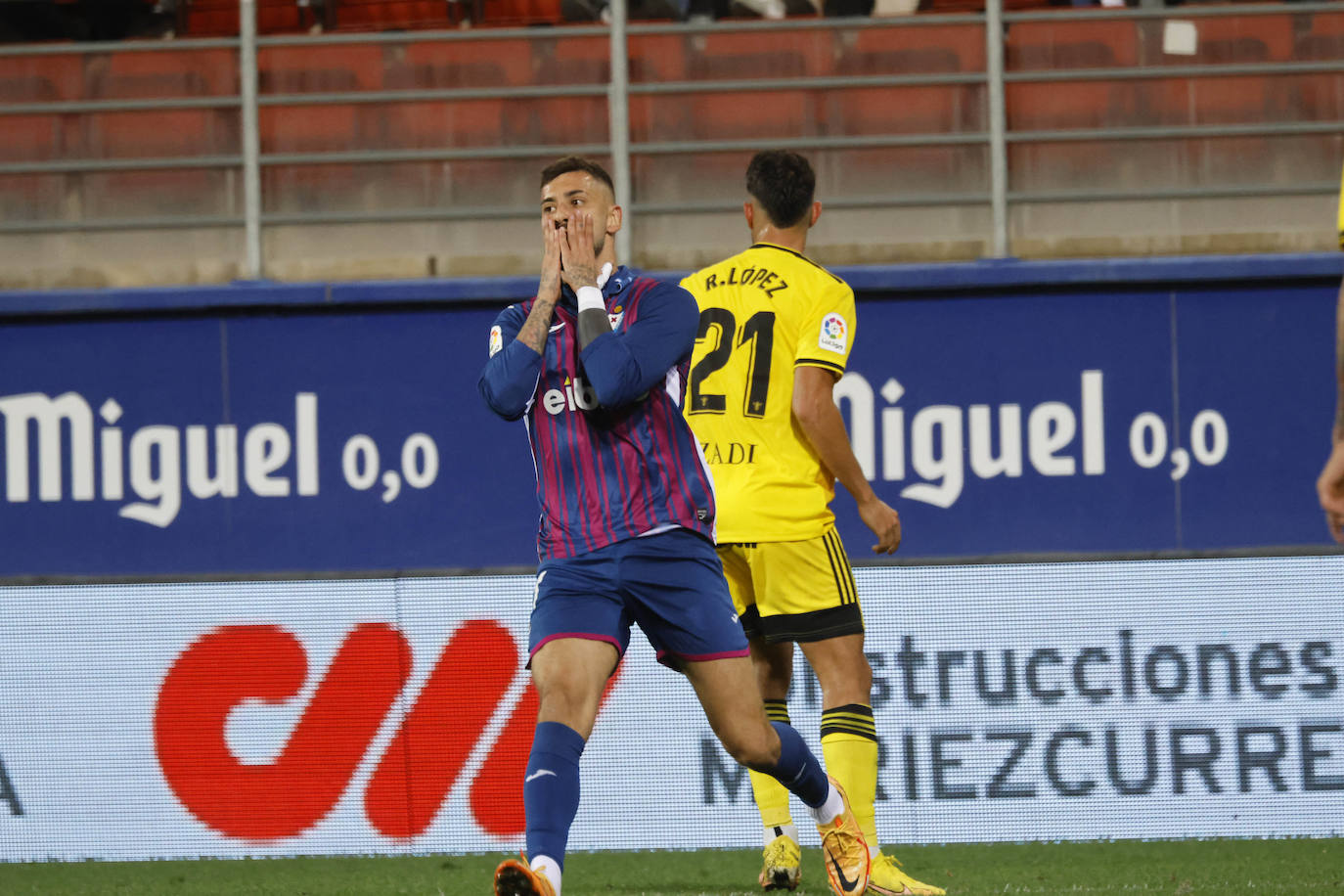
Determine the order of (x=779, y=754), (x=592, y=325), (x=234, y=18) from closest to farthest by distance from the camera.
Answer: (x=592, y=325) → (x=779, y=754) → (x=234, y=18)

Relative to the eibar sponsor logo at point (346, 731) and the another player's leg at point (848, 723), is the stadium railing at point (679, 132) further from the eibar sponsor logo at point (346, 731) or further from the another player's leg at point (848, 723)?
the another player's leg at point (848, 723)

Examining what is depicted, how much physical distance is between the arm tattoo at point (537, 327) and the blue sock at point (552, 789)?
0.87 metres

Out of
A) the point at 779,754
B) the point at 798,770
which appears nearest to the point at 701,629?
the point at 779,754

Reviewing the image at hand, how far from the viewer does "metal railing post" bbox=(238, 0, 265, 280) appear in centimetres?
977

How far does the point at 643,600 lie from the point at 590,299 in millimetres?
718

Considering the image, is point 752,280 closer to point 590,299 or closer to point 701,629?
point 590,299

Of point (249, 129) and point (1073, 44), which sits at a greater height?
point (1073, 44)

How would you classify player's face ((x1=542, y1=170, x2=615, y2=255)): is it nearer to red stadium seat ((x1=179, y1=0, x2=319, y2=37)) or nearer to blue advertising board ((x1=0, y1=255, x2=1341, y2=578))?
blue advertising board ((x1=0, y1=255, x2=1341, y2=578))

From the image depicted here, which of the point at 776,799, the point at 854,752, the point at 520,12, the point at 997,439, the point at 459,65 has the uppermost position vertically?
the point at 520,12

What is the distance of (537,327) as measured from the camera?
379cm

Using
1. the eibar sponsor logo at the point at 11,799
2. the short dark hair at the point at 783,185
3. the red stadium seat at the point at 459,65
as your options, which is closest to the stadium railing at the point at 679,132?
the red stadium seat at the point at 459,65

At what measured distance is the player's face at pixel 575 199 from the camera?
390cm

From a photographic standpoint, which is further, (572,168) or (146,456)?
(146,456)

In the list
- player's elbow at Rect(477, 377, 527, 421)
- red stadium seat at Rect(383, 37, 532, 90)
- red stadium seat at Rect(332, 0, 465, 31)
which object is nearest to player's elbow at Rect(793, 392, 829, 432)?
player's elbow at Rect(477, 377, 527, 421)
